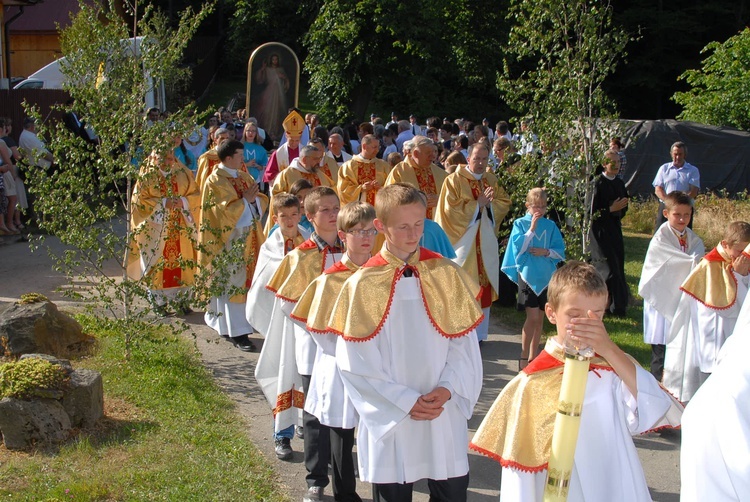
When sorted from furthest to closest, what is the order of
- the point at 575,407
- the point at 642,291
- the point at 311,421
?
the point at 642,291
the point at 311,421
the point at 575,407

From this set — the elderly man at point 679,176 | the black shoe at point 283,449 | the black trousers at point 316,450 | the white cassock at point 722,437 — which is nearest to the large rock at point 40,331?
the black shoe at point 283,449

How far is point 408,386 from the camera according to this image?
4.01 meters

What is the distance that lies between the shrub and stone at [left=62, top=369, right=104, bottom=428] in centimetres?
10

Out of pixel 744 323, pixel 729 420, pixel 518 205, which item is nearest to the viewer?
pixel 729 420

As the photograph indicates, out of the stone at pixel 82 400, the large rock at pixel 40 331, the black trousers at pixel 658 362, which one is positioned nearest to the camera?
the stone at pixel 82 400

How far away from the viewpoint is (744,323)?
229 centimetres

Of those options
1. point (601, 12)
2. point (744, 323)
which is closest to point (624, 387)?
point (744, 323)

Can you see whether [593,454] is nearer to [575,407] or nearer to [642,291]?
[575,407]

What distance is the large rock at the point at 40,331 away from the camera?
25.3 feet

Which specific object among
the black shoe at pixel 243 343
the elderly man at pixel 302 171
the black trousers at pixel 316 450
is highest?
the elderly man at pixel 302 171

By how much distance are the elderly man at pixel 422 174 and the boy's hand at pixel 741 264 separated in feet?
13.3

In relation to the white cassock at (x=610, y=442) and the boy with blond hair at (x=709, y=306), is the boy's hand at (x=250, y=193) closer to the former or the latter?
the boy with blond hair at (x=709, y=306)

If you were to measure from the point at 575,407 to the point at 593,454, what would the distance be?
21.9 inches

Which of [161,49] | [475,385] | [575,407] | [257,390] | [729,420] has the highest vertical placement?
[161,49]
